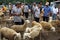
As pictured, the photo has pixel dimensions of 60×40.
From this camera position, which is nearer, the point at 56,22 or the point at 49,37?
→ the point at 49,37

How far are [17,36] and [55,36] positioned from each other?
69.8 inches

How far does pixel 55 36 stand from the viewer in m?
11.5

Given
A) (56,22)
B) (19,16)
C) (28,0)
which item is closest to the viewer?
(19,16)

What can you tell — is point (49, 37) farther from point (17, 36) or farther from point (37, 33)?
point (17, 36)

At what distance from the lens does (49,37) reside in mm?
11367

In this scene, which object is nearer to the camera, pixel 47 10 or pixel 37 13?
pixel 47 10

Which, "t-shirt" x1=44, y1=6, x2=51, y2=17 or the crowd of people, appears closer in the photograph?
the crowd of people

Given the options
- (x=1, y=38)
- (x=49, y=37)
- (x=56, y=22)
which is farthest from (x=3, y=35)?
(x=56, y=22)

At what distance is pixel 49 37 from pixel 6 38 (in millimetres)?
2130

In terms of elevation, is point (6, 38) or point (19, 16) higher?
point (19, 16)

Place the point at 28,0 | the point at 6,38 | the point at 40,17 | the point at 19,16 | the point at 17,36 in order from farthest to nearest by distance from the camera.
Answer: the point at 28,0 → the point at 40,17 → the point at 19,16 → the point at 6,38 → the point at 17,36

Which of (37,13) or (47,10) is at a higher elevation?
(47,10)

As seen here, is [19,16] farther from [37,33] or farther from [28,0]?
[28,0]

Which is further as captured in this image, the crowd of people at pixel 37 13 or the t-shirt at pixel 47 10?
the t-shirt at pixel 47 10
